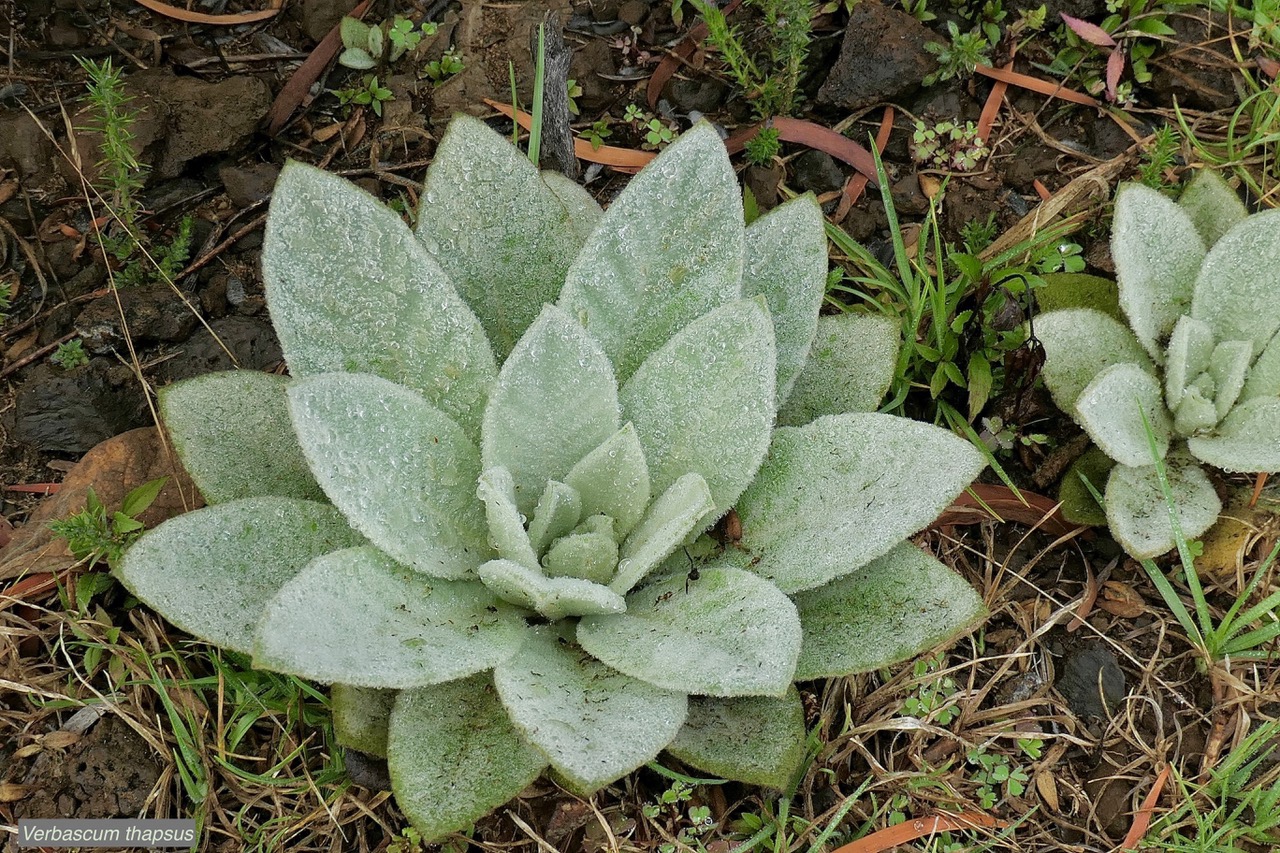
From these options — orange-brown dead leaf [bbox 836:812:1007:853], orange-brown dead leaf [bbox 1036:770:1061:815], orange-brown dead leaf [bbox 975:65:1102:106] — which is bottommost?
orange-brown dead leaf [bbox 836:812:1007:853]

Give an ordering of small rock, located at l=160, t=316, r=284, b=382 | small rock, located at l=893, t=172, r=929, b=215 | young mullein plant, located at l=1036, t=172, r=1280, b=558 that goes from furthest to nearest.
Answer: small rock, located at l=893, t=172, r=929, b=215
small rock, located at l=160, t=316, r=284, b=382
young mullein plant, located at l=1036, t=172, r=1280, b=558

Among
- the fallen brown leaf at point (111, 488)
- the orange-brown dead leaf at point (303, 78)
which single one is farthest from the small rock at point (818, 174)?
the fallen brown leaf at point (111, 488)

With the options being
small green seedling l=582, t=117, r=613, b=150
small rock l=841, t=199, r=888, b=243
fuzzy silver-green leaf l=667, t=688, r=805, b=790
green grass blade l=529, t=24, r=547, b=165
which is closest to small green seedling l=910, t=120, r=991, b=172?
small rock l=841, t=199, r=888, b=243

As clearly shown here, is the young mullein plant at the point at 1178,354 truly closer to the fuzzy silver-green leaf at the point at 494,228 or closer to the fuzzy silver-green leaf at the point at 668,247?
the fuzzy silver-green leaf at the point at 668,247

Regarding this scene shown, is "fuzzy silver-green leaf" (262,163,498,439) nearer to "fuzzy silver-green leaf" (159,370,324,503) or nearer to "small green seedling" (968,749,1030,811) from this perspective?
"fuzzy silver-green leaf" (159,370,324,503)

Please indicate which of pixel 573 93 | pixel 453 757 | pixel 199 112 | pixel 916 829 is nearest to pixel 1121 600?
pixel 916 829

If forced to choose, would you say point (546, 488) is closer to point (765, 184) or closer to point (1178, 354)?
point (765, 184)
